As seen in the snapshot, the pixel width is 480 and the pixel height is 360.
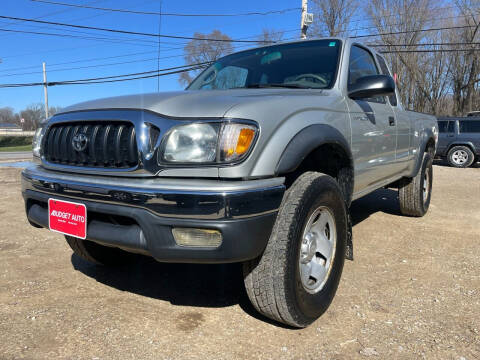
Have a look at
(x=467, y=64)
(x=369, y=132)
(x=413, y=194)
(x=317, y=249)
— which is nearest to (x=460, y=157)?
(x=413, y=194)

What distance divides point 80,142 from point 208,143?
30.5 inches

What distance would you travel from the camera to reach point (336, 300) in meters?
2.53

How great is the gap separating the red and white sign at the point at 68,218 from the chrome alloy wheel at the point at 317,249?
1184mm

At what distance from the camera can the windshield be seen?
9.30ft

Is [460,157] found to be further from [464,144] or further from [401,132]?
[401,132]

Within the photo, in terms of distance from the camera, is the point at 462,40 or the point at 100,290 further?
the point at 462,40

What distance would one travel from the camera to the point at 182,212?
66.1 inches

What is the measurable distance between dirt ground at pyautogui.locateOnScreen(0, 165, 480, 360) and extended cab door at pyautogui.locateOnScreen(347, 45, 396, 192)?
758mm

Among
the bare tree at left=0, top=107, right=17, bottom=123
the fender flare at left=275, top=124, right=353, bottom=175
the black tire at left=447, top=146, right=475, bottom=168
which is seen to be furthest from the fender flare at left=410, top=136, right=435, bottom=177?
the bare tree at left=0, top=107, right=17, bottom=123

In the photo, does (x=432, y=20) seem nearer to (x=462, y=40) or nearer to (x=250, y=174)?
(x=462, y=40)

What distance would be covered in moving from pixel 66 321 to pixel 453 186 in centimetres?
811

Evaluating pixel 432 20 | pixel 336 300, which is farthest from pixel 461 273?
pixel 432 20

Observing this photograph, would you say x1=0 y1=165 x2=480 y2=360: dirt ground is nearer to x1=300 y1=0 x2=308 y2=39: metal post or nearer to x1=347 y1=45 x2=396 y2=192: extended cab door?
x1=347 y1=45 x2=396 y2=192: extended cab door

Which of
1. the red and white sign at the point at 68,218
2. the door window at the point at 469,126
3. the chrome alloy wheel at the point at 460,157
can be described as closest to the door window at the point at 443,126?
the door window at the point at 469,126
